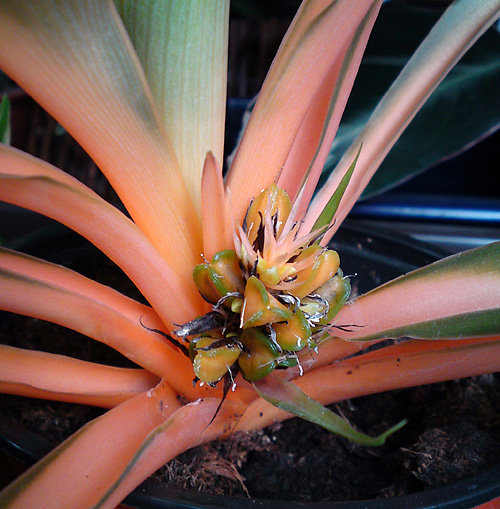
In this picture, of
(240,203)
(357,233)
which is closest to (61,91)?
(240,203)

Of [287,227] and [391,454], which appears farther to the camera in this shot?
[391,454]

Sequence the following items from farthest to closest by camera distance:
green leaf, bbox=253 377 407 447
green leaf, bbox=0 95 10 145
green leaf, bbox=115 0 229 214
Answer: green leaf, bbox=0 95 10 145, green leaf, bbox=115 0 229 214, green leaf, bbox=253 377 407 447

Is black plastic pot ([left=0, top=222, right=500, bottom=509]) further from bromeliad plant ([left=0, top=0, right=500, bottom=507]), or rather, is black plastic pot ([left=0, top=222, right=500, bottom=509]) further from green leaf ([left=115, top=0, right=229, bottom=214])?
green leaf ([left=115, top=0, right=229, bottom=214])

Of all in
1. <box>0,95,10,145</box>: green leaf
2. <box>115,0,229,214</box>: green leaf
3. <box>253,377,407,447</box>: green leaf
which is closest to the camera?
<box>253,377,407,447</box>: green leaf

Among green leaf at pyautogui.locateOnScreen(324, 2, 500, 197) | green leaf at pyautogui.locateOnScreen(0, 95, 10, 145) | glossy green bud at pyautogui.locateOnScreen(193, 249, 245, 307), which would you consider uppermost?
green leaf at pyautogui.locateOnScreen(0, 95, 10, 145)

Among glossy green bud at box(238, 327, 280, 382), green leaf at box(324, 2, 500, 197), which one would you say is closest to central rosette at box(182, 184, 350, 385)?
glossy green bud at box(238, 327, 280, 382)

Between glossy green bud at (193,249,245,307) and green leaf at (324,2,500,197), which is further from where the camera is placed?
green leaf at (324,2,500,197)

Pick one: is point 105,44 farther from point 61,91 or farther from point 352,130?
point 352,130

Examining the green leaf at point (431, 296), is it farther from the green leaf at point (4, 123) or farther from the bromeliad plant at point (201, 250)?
the green leaf at point (4, 123)

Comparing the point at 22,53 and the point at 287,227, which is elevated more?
the point at 22,53
